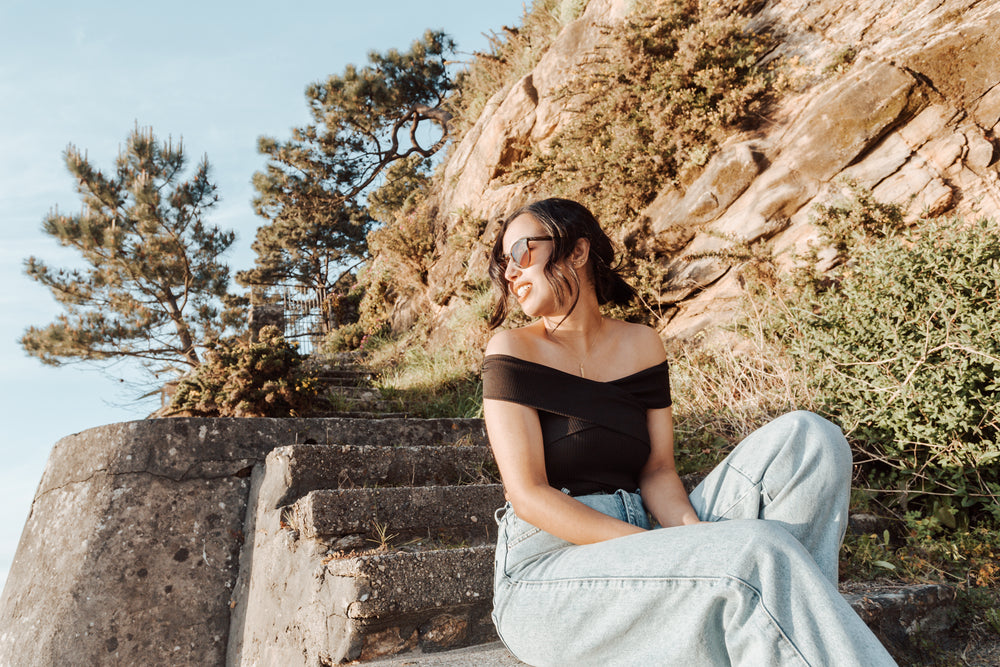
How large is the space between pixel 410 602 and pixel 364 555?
25 centimetres

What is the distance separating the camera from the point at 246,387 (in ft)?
16.6

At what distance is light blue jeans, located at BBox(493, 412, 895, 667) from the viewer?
1.07 meters

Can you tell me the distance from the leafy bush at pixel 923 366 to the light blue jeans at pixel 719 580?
1656 millimetres

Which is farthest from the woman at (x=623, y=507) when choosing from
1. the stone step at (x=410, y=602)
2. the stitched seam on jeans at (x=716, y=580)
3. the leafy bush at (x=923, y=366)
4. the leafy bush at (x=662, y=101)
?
the leafy bush at (x=662, y=101)

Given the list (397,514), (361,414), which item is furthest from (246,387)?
(397,514)

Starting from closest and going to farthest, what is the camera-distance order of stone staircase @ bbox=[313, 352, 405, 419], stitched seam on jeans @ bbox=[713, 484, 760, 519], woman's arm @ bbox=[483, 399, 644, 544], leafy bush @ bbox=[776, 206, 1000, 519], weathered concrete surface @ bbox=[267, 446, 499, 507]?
woman's arm @ bbox=[483, 399, 644, 544]
stitched seam on jeans @ bbox=[713, 484, 760, 519]
weathered concrete surface @ bbox=[267, 446, 499, 507]
leafy bush @ bbox=[776, 206, 1000, 519]
stone staircase @ bbox=[313, 352, 405, 419]

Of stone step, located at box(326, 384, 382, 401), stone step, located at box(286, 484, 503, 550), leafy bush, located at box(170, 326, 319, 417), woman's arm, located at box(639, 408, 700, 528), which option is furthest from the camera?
stone step, located at box(326, 384, 382, 401)

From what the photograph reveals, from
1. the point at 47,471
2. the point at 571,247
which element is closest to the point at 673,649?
the point at 571,247

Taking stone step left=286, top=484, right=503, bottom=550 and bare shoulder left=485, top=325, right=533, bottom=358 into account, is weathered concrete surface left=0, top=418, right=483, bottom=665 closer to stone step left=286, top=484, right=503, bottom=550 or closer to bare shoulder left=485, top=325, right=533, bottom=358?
stone step left=286, top=484, right=503, bottom=550

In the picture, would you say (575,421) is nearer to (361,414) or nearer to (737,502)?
(737,502)

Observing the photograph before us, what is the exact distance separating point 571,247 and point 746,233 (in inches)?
127

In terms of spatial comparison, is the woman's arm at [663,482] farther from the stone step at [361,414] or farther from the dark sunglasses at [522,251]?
the stone step at [361,414]

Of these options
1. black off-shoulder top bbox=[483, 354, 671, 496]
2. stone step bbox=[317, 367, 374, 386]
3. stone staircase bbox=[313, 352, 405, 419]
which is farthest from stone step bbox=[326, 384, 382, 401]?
black off-shoulder top bbox=[483, 354, 671, 496]

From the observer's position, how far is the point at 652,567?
119 cm
